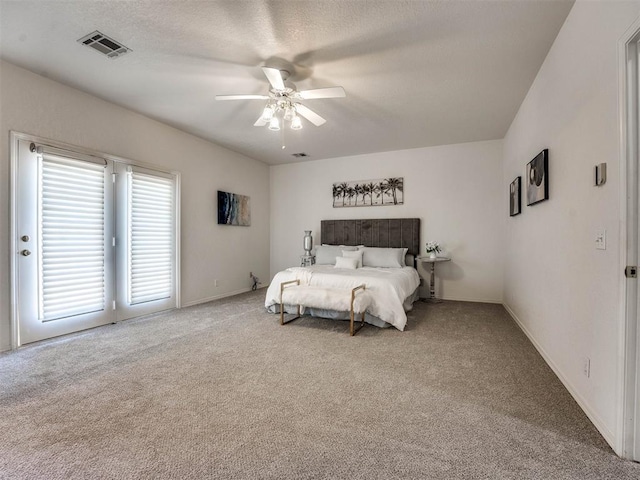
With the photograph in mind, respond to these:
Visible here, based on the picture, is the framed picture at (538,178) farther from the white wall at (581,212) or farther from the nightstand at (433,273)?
the nightstand at (433,273)

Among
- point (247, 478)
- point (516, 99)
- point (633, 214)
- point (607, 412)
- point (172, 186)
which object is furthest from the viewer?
point (172, 186)

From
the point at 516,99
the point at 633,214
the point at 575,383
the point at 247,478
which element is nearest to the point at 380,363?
the point at 575,383

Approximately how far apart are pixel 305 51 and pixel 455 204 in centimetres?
395

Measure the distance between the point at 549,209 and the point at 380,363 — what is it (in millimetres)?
2033

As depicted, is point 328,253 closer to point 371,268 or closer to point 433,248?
point 371,268

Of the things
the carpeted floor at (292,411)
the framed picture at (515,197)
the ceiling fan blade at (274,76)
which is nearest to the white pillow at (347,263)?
the carpeted floor at (292,411)

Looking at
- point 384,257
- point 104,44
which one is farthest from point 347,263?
point 104,44

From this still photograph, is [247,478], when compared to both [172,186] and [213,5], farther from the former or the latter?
[172,186]

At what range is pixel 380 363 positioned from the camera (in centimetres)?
274

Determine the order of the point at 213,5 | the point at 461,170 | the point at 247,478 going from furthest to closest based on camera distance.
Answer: the point at 461,170, the point at 213,5, the point at 247,478

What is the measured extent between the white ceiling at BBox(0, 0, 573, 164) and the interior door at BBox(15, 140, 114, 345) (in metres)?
0.98

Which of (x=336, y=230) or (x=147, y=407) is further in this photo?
(x=336, y=230)

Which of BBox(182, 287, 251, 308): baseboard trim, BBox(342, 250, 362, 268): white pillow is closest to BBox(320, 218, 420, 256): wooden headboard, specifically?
BBox(342, 250, 362, 268): white pillow

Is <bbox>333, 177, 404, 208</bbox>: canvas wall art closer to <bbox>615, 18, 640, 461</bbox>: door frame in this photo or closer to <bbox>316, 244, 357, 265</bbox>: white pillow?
<bbox>316, 244, 357, 265</bbox>: white pillow
